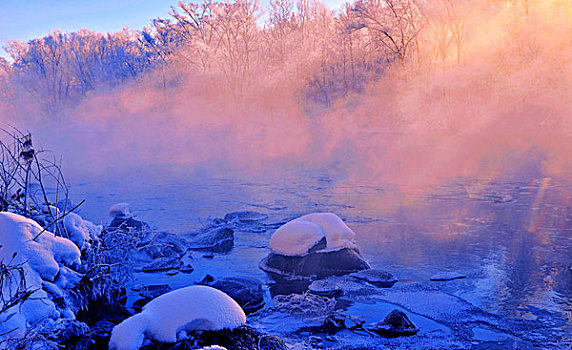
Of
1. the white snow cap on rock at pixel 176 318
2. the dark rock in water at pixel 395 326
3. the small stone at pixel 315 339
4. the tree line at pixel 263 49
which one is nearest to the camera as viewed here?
the white snow cap on rock at pixel 176 318

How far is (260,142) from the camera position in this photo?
29562 millimetres

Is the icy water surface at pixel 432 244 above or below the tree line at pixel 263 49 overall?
below

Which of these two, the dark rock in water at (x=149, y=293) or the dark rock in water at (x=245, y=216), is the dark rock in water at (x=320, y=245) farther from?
the dark rock in water at (x=245, y=216)

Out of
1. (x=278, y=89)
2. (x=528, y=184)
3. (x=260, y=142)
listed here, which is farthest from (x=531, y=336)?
(x=278, y=89)

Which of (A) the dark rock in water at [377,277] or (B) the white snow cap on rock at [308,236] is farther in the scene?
(B) the white snow cap on rock at [308,236]

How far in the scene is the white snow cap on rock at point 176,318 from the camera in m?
4.28

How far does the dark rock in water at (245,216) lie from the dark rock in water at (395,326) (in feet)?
18.7

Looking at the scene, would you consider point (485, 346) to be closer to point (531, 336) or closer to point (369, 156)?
point (531, 336)

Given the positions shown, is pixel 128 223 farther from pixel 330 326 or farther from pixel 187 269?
pixel 330 326

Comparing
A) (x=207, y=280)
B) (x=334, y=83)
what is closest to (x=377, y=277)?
(x=207, y=280)

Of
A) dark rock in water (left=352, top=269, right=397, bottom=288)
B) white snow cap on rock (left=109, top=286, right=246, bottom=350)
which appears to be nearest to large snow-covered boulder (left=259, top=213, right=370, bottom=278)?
dark rock in water (left=352, top=269, right=397, bottom=288)

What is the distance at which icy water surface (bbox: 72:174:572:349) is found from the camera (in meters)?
5.13

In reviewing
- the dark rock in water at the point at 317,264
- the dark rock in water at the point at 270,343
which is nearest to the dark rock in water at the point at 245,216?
the dark rock in water at the point at 317,264

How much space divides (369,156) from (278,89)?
13827 mm
